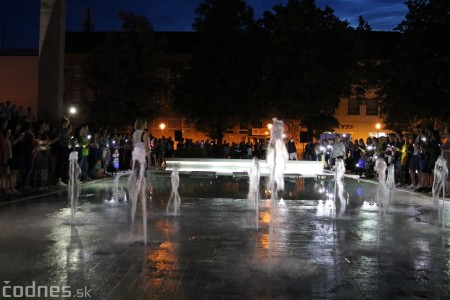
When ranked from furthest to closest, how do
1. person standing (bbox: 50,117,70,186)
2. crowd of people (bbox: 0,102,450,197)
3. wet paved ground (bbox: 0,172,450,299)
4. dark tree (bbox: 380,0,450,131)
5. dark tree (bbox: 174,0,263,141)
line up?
dark tree (bbox: 174,0,263,141) → dark tree (bbox: 380,0,450,131) → person standing (bbox: 50,117,70,186) → crowd of people (bbox: 0,102,450,197) → wet paved ground (bbox: 0,172,450,299)

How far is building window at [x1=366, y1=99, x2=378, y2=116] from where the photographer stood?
62.3m

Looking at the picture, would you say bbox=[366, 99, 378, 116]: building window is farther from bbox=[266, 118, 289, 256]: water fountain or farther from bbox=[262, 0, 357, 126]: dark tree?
bbox=[266, 118, 289, 256]: water fountain

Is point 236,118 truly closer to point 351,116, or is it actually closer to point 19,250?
point 351,116

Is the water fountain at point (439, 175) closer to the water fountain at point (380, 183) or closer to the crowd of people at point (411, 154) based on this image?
the crowd of people at point (411, 154)

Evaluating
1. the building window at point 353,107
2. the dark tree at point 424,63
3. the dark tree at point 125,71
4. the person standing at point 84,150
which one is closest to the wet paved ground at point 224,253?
the person standing at point 84,150

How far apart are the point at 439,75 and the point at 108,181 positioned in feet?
70.3

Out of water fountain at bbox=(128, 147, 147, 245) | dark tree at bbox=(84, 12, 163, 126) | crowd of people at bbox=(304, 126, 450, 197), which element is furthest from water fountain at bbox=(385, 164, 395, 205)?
dark tree at bbox=(84, 12, 163, 126)

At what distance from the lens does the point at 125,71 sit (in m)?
53.8

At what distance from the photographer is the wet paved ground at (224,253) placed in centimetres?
616

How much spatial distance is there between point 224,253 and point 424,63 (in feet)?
98.5

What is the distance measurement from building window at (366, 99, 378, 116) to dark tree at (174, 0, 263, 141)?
16379mm

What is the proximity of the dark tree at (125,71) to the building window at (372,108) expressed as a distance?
23629 millimetres

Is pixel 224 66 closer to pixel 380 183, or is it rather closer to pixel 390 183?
pixel 390 183

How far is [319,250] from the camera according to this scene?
8.38m
